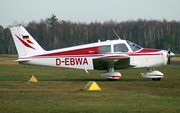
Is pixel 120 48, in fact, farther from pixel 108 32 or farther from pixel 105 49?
pixel 108 32

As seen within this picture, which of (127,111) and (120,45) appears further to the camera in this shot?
(120,45)

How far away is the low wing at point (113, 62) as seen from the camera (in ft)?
49.3

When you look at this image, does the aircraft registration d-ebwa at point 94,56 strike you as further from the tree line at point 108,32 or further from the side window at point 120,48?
the tree line at point 108,32

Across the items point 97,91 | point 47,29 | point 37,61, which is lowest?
point 97,91

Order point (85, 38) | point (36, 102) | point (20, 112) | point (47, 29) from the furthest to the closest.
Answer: point (85, 38) < point (47, 29) < point (36, 102) < point (20, 112)

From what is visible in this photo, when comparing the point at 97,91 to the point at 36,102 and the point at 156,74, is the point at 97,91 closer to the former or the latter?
the point at 36,102

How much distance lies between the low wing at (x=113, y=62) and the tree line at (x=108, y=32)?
3042 centimetres

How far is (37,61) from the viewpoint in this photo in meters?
15.5

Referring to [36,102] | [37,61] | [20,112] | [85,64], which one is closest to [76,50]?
[85,64]

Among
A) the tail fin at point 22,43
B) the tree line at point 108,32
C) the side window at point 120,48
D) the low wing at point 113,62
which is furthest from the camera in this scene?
the tree line at point 108,32

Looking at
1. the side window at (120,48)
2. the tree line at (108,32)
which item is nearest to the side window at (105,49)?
the side window at (120,48)

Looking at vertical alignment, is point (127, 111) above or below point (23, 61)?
below

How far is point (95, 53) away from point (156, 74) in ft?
12.4

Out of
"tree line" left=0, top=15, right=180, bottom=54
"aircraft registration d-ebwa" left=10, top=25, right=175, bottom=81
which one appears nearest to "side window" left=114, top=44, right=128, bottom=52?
"aircraft registration d-ebwa" left=10, top=25, right=175, bottom=81
